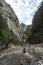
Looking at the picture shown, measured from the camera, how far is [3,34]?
165ft

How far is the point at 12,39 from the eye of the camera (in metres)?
54.4

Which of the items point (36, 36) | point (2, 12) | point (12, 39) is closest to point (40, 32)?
point (36, 36)

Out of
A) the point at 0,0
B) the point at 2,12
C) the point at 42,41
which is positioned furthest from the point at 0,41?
the point at 0,0

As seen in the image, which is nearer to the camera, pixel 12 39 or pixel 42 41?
pixel 42 41

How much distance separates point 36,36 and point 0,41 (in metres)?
10.5

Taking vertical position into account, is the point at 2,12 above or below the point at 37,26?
above

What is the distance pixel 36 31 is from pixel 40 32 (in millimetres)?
3698

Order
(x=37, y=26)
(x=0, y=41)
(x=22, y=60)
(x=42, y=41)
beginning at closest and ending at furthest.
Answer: (x=22, y=60), (x=0, y=41), (x=42, y=41), (x=37, y=26)

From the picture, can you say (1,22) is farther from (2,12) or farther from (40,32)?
(40,32)

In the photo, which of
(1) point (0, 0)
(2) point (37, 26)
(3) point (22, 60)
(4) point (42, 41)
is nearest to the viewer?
(3) point (22, 60)

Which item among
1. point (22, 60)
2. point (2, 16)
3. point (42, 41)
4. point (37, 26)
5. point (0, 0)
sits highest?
point (0, 0)

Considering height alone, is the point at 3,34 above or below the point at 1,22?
below

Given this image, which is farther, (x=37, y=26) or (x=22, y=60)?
(x=37, y=26)

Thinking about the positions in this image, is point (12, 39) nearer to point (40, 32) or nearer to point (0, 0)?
point (40, 32)
